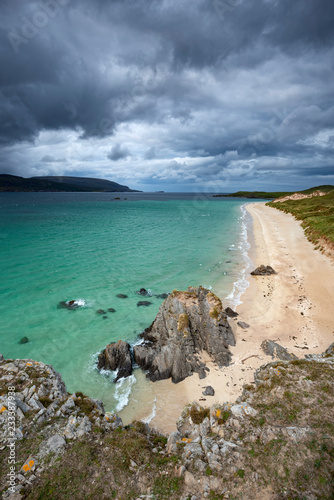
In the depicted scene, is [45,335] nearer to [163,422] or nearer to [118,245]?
[163,422]

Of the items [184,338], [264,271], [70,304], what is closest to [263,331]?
[184,338]

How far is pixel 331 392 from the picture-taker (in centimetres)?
1062

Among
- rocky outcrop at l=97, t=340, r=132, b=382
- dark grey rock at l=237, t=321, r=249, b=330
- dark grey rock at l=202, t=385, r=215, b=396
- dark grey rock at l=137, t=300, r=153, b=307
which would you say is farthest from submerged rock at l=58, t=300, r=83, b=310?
dark grey rock at l=237, t=321, r=249, b=330

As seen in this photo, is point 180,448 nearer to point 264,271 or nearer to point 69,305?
point 69,305

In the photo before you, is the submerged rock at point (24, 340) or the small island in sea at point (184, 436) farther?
the submerged rock at point (24, 340)

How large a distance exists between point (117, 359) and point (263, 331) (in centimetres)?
1408

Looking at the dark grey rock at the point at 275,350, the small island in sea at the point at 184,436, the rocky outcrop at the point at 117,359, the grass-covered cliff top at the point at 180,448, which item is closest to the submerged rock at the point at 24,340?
the rocky outcrop at the point at 117,359

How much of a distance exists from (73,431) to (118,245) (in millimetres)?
49632

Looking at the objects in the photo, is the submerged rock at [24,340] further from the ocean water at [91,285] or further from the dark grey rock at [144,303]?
the dark grey rock at [144,303]

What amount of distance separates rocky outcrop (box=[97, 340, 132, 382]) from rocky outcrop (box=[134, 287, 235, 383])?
92cm

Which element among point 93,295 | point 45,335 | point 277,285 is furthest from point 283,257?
point 45,335

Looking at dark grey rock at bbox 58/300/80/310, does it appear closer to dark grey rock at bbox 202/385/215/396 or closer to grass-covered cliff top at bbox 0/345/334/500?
grass-covered cliff top at bbox 0/345/334/500

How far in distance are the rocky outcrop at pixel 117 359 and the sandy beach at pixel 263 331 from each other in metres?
1.33

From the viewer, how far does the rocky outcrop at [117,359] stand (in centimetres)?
1880
